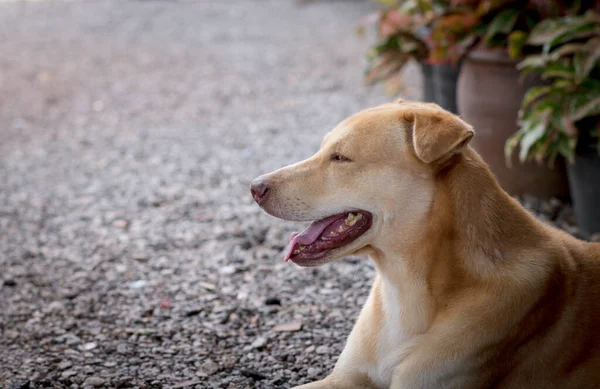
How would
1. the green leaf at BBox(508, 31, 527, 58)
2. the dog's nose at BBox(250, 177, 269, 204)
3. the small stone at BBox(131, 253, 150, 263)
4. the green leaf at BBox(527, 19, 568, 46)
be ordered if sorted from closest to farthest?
the dog's nose at BBox(250, 177, 269, 204) < the green leaf at BBox(527, 19, 568, 46) < the small stone at BBox(131, 253, 150, 263) < the green leaf at BBox(508, 31, 527, 58)

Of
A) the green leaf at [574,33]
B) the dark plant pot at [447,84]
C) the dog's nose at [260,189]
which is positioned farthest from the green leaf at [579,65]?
the dog's nose at [260,189]

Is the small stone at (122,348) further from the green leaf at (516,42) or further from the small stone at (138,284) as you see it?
the green leaf at (516,42)

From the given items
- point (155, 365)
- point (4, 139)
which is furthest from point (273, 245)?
point (4, 139)

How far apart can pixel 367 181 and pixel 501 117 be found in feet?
9.98

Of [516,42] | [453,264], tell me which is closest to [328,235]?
[453,264]

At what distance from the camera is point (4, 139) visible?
25.4 ft

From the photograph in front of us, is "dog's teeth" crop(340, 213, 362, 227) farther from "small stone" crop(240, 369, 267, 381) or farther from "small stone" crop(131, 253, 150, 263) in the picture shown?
"small stone" crop(131, 253, 150, 263)

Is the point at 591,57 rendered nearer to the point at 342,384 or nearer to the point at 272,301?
the point at 272,301

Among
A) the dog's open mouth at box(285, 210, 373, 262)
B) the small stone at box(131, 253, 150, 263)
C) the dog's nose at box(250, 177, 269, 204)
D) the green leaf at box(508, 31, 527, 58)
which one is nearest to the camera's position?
the dog's open mouth at box(285, 210, 373, 262)

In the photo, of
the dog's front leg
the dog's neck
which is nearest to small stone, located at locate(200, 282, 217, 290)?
the dog's front leg

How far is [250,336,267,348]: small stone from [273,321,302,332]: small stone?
126 mm

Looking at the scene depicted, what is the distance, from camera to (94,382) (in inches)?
129

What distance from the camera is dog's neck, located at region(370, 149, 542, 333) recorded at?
2.53 m

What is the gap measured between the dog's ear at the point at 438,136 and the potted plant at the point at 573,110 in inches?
85.5
